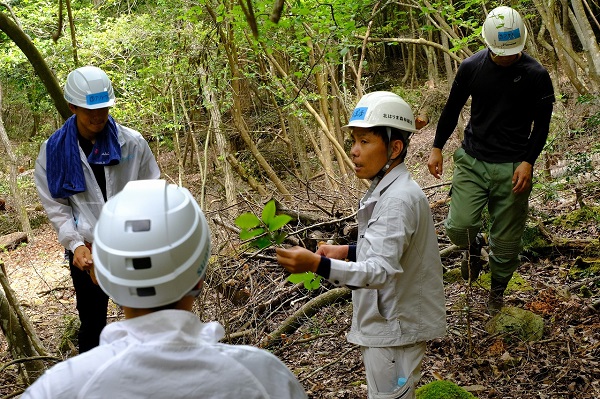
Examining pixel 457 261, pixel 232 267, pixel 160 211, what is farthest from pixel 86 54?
pixel 160 211

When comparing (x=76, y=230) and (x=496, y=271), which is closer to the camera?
(x=76, y=230)

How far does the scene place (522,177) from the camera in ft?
14.3

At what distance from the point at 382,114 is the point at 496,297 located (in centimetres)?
255

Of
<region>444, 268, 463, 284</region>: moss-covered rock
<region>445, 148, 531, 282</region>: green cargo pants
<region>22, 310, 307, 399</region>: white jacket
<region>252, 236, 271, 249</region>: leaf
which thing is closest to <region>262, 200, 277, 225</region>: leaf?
<region>252, 236, 271, 249</region>: leaf

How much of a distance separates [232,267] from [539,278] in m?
2.88

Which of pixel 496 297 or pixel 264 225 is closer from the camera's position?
pixel 264 225

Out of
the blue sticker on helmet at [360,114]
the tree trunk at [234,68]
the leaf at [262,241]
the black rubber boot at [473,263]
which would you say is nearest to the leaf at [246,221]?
the leaf at [262,241]

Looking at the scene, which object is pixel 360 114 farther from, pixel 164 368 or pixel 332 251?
pixel 164 368

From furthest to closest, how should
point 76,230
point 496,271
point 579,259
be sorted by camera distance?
point 579,259 < point 496,271 < point 76,230

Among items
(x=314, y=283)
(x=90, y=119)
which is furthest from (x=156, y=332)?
(x=90, y=119)

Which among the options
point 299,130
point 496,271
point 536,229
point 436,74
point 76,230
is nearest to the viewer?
point 76,230

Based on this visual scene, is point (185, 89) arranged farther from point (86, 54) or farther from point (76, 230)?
point (76, 230)

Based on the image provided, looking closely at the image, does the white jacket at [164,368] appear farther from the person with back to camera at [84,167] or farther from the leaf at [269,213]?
the person with back to camera at [84,167]

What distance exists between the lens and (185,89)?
12.9m
